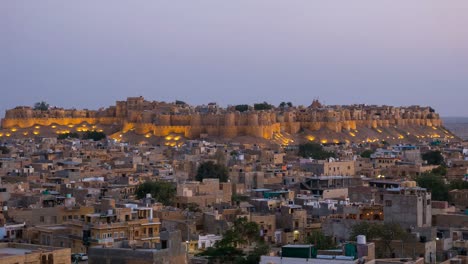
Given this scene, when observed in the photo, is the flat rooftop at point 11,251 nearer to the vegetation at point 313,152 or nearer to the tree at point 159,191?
the tree at point 159,191

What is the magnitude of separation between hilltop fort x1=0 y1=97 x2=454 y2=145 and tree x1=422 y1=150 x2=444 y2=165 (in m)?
40.6

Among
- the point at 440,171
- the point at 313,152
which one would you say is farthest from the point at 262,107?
the point at 440,171

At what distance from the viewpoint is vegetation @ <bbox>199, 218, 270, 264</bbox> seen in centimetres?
2272

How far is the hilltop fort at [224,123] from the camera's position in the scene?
106000mm

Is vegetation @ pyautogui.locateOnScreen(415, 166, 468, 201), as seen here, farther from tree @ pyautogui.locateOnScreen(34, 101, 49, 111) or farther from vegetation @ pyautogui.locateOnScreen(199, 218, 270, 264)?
tree @ pyautogui.locateOnScreen(34, 101, 49, 111)

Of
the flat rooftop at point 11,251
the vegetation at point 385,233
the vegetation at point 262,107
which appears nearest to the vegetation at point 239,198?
the vegetation at point 385,233

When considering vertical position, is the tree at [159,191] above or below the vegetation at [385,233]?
above

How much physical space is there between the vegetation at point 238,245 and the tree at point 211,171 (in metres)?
18.0

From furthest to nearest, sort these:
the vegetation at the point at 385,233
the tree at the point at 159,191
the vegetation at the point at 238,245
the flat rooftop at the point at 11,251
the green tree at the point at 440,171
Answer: the green tree at the point at 440,171, the tree at the point at 159,191, the vegetation at the point at 238,245, the vegetation at the point at 385,233, the flat rooftop at the point at 11,251

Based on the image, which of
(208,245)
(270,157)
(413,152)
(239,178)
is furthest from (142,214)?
(413,152)

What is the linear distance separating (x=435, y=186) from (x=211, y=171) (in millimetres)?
13658

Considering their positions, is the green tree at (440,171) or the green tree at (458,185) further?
the green tree at (440,171)

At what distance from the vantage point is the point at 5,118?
121125 mm

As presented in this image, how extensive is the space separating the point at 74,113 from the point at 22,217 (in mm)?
97283
